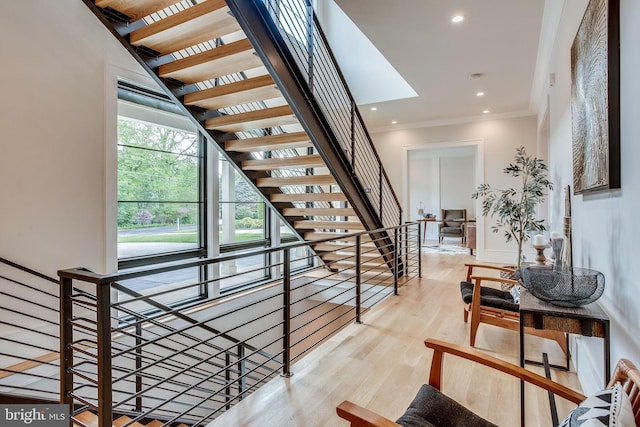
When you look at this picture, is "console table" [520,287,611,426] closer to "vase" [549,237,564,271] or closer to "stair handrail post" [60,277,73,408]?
"vase" [549,237,564,271]

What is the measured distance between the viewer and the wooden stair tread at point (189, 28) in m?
2.24

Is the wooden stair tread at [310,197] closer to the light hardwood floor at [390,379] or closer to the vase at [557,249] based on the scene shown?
the light hardwood floor at [390,379]

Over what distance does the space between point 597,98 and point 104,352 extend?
7.97 feet

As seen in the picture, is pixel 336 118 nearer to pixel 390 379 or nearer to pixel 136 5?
pixel 136 5

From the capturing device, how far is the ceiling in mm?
3119

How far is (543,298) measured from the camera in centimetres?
168

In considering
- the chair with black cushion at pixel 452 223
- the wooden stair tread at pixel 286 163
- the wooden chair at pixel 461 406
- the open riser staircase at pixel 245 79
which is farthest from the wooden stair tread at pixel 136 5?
the chair with black cushion at pixel 452 223

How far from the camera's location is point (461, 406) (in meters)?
1.39

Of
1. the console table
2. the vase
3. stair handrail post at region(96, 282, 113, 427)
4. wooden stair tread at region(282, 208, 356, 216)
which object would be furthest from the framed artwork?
wooden stair tread at region(282, 208, 356, 216)

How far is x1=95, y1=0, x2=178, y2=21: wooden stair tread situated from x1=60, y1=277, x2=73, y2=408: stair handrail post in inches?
76.3

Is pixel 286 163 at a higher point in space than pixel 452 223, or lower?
higher

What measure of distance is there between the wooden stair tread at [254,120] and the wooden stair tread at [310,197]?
953mm

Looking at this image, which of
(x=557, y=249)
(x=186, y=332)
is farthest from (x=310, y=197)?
(x=557, y=249)

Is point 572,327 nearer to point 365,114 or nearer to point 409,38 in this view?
point 409,38
